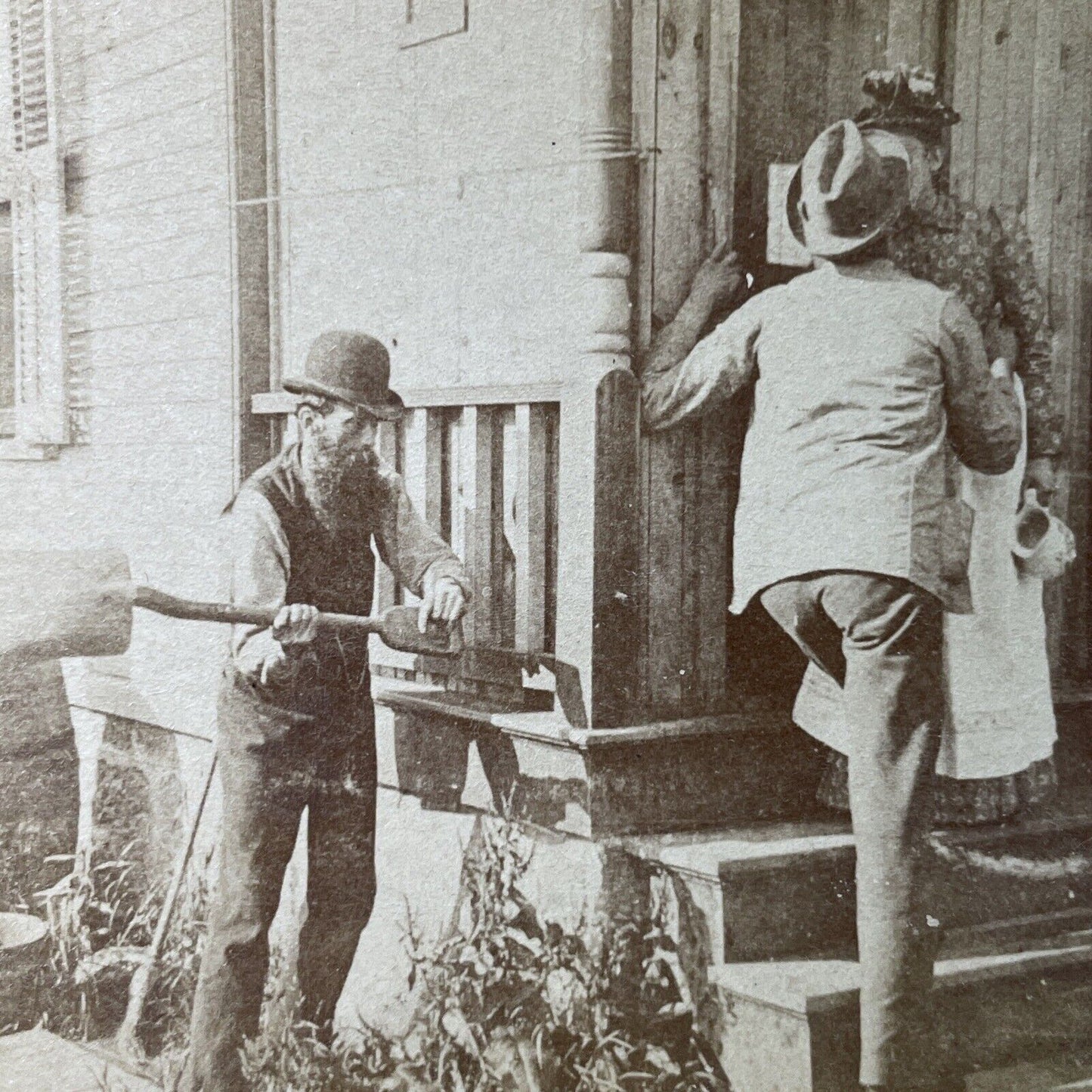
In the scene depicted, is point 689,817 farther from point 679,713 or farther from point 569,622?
point 569,622

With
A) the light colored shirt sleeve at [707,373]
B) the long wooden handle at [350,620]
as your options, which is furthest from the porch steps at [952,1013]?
the light colored shirt sleeve at [707,373]

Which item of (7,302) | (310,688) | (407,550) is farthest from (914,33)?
(7,302)

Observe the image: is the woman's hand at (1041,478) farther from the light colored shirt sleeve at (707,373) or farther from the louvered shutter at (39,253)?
the louvered shutter at (39,253)

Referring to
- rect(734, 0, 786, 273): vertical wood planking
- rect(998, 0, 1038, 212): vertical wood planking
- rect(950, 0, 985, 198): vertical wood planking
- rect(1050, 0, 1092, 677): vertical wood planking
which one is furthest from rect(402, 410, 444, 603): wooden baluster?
rect(1050, 0, 1092, 677): vertical wood planking

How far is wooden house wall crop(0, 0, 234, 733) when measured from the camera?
11.1ft

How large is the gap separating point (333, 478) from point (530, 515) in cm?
49

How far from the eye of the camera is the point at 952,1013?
334 cm

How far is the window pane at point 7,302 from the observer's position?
359cm

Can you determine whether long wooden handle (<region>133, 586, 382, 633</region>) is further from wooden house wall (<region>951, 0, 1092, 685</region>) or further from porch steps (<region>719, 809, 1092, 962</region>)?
wooden house wall (<region>951, 0, 1092, 685</region>)

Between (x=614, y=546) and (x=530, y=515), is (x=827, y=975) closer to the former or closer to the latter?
(x=614, y=546)

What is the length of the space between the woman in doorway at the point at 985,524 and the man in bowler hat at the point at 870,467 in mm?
113

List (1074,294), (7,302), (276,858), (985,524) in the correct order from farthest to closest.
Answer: (1074,294) → (7,302) → (985,524) → (276,858)

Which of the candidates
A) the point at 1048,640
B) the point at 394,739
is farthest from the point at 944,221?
the point at 394,739

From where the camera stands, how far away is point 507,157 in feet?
10.8
